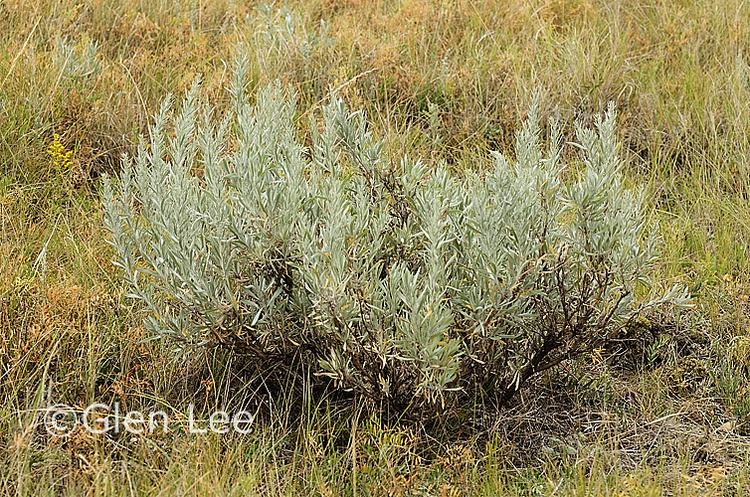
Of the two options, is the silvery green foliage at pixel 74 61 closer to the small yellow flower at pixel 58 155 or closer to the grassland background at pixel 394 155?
the grassland background at pixel 394 155

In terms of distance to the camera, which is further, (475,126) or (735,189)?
(475,126)

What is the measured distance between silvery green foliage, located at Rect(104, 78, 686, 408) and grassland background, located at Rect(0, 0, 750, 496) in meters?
0.17

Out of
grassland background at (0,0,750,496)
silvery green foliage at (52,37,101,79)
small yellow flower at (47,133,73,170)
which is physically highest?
silvery green foliage at (52,37,101,79)

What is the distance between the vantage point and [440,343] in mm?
2553

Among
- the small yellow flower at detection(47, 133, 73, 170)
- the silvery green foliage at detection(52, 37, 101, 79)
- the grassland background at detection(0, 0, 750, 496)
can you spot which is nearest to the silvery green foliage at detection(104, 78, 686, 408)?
the grassland background at detection(0, 0, 750, 496)

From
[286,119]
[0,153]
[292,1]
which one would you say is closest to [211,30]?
[292,1]

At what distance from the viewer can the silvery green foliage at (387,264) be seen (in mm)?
2602

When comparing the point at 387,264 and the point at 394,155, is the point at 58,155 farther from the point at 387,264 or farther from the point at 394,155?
the point at 387,264

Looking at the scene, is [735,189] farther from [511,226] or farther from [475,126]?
[511,226]

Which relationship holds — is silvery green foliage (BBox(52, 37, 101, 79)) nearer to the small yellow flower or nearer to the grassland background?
the grassland background

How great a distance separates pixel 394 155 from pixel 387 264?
1.06m

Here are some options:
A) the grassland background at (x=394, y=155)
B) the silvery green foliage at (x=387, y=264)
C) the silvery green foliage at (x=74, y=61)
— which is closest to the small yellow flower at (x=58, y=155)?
the grassland background at (x=394, y=155)

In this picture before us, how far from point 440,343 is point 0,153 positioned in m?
2.21

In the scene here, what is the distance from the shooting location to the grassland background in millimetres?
2627
